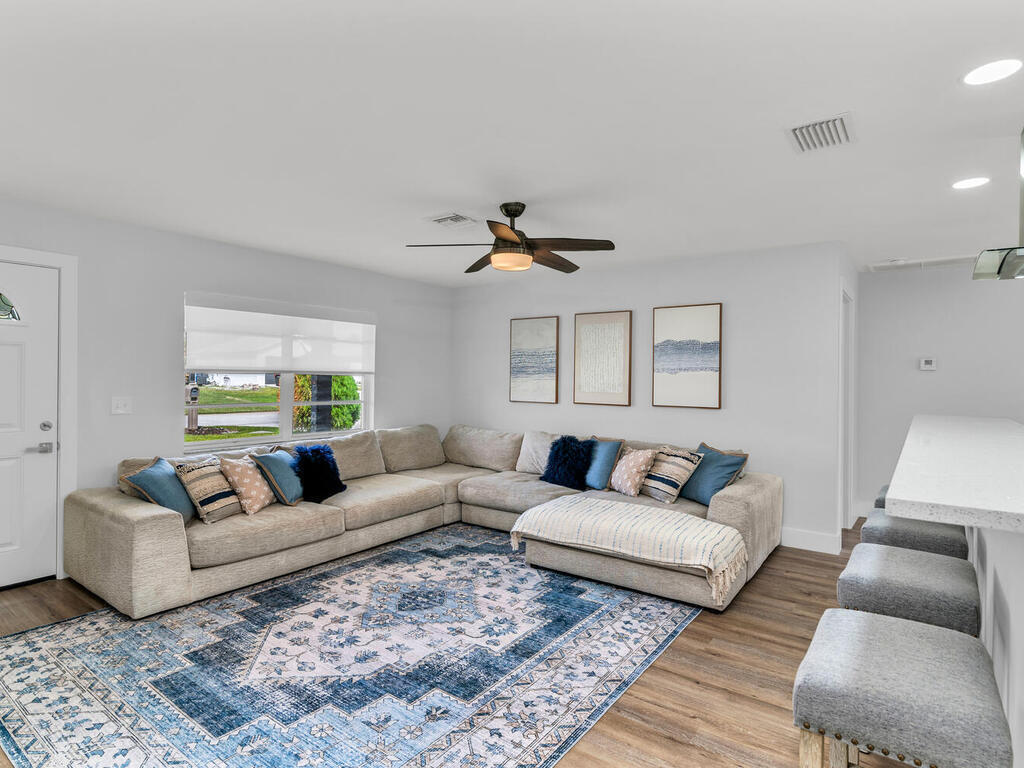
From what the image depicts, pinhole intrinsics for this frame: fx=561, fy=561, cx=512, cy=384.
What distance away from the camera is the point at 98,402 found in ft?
12.6

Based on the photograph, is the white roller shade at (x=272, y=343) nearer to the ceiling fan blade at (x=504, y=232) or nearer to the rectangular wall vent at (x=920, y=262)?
the ceiling fan blade at (x=504, y=232)

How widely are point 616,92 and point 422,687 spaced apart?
8.54ft

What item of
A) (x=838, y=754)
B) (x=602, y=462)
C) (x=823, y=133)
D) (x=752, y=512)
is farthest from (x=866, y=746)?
(x=602, y=462)

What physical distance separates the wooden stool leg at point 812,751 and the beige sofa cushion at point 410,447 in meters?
4.46

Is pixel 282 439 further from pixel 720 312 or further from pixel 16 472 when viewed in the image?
pixel 720 312

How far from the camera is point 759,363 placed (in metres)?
4.63

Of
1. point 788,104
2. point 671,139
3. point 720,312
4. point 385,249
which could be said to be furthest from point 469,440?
point 788,104

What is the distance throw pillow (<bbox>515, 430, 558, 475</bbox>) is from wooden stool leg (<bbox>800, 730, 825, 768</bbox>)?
3.86m

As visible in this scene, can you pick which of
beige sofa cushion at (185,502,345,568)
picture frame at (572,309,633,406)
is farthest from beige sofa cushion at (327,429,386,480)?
picture frame at (572,309,633,406)

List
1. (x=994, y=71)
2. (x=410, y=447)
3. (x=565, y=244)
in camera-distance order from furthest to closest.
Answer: (x=410, y=447)
(x=565, y=244)
(x=994, y=71)

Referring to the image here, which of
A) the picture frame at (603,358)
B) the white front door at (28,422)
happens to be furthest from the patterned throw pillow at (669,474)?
the white front door at (28,422)

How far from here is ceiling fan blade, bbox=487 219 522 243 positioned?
3.09 meters

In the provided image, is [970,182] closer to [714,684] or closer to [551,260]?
[551,260]

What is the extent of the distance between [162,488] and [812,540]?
468 cm
